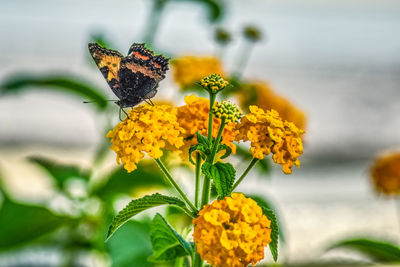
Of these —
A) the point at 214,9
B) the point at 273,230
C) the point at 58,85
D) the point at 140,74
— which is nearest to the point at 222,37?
the point at 214,9

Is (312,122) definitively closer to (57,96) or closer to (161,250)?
(57,96)

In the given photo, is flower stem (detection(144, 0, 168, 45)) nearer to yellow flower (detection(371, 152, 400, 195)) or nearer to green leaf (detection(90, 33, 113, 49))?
green leaf (detection(90, 33, 113, 49))

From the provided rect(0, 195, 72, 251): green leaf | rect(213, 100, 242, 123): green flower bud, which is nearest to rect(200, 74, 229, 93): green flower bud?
rect(213, 100, 242, 123): green flower bud

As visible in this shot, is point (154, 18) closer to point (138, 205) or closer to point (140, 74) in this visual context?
point (140, 74)

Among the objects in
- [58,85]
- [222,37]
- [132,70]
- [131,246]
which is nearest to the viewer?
[132,70]

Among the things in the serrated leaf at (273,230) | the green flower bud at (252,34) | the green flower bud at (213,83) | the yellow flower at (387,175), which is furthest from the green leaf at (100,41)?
the yellow flower at (387,175)

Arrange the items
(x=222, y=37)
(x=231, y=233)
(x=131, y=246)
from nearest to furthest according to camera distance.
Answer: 1. (x=231, y=233)
2. (x=131, y=246)
3. (x=222, y=37)

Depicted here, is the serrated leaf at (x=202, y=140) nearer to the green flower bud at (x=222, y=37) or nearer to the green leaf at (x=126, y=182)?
the green leaf at (x=126, y=182)
